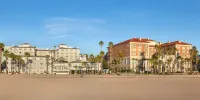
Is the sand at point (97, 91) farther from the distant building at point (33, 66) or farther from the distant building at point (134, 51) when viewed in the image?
the distant building at point (33, 66)

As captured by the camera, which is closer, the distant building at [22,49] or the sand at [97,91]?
the sand at [97,91]

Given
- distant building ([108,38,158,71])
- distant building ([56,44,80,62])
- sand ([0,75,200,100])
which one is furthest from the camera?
distant building ([56,44,80,62])

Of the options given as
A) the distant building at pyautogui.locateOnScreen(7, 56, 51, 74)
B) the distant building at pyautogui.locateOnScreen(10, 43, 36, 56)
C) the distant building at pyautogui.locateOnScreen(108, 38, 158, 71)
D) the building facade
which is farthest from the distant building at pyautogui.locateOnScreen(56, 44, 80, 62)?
the distant building at pyautogui.locateOnScreen(108, 38, 158, 71)

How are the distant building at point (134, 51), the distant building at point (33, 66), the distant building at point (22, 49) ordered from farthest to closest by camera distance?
the distant building at point (22, 49)
the distant building at point (134, 51)
the distant building at point (33, 66)

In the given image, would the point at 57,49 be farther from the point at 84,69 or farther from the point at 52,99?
the point at 52,99

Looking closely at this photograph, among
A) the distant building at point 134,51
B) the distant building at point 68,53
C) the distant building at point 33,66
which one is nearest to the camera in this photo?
the distant building at point 33,66

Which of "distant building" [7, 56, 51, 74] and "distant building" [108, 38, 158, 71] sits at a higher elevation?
"distant building" [108, 38, 158, 71]

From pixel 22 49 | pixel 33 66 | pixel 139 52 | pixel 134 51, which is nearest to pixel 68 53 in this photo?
pixel 22 49

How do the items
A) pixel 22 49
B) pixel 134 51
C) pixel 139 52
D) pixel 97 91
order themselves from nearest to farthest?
pixel 97 91, pixel 134 51, pixel 139 52, pixel 22 49

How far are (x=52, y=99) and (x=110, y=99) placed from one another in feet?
12.8

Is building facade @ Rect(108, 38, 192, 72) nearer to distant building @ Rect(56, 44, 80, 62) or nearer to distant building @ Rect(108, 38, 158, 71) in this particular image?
distant building @ Rect(108, 38, 158, 71)

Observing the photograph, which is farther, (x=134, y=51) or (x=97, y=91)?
(x=134, y=51)

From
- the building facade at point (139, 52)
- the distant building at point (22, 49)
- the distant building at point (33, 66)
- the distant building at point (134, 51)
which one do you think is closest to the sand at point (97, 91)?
the building facade at point (139, 52)

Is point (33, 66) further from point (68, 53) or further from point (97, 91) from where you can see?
point (97, 91)
